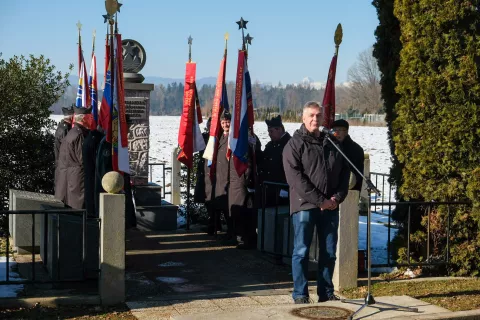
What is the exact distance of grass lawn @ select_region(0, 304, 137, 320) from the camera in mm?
6559

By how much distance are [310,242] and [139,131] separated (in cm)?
600

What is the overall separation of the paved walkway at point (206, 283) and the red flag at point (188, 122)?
4.21ft

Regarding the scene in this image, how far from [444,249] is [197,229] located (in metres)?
4.70

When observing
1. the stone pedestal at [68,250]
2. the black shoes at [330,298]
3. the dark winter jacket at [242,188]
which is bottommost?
the black shoes at [330,298]

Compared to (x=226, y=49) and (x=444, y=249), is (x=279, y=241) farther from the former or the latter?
(x=226, y=49)

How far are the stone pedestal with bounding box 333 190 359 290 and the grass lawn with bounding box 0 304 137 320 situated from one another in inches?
91.0

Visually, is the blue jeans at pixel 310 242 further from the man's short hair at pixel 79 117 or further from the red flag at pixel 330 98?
the man's short hair at pixel 79 117

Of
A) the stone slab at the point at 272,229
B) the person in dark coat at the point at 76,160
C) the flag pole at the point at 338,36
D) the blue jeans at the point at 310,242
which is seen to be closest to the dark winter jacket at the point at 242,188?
the stone slab at the point at 272,229

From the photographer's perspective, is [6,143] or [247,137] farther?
[6,143]

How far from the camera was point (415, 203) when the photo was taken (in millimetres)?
8172

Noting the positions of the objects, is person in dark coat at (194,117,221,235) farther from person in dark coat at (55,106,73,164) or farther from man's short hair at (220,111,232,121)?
person in dark coat at (55,106,73,164)

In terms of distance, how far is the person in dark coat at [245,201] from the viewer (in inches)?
403

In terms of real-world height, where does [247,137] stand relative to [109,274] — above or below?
above

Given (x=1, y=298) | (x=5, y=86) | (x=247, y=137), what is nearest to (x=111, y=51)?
(x=247, y=137)
